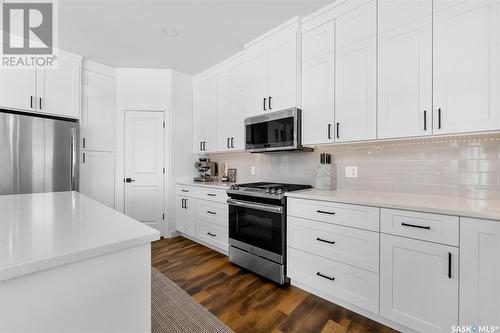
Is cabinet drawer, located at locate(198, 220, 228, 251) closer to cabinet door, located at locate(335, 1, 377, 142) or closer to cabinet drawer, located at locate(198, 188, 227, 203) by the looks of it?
cabinet drawer, located at locate(198, 188, 227, 203)

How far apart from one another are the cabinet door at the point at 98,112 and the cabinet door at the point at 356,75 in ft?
10.8

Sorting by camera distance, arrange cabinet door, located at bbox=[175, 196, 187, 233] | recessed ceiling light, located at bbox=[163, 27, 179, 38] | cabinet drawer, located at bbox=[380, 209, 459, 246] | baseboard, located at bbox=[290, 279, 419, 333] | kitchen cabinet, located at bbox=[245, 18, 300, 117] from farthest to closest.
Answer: cabinet door, located at bbox=[175, 196, 187, 233], recessed ceiling light, located at bbox=[163, 27, 179, 38], kitchen cabinet, located at bbox=[245, 18, 300, 117], baseboard, located at bbox=[290, 279, 419, 333], cabinet drawer, located at bbox=[380, 209, 459, 246]

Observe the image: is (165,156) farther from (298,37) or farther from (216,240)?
(298,37)

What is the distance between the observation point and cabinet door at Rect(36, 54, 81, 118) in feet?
9.41

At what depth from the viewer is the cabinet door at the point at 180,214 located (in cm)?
357

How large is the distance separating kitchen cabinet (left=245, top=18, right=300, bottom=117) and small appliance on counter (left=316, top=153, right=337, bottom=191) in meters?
0.67

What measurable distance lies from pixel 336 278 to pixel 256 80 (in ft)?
7.38

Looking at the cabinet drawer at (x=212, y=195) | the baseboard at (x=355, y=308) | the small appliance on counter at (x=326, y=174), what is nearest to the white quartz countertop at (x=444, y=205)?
the small appliance on counter at (x=326, y=174)

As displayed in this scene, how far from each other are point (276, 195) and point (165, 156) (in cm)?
227

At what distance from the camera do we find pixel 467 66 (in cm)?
155

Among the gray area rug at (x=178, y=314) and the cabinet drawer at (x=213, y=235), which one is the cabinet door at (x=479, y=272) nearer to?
the gray area rug at (x=178, y=314)

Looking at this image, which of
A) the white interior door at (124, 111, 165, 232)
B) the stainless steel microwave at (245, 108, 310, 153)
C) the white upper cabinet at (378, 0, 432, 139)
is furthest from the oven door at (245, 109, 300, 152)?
the white interior door at (124, 111, 165, 232)

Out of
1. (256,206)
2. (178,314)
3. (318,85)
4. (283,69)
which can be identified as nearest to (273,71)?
(283,69)

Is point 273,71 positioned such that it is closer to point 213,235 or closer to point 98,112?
point 213,235
